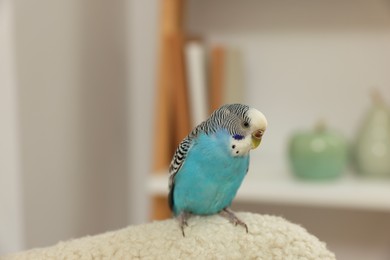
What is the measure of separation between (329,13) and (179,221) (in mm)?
886

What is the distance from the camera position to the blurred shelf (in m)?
1.00

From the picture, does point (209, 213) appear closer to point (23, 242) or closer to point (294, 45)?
point (23, 242)

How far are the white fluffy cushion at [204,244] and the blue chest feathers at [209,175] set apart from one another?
0.09ft

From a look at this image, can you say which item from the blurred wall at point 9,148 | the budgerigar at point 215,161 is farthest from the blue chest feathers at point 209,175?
the blurred wall at point 9,148

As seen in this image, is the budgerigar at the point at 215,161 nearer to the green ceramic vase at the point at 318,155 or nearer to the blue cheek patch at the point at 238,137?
the blue cheek patch at the point at 238,137

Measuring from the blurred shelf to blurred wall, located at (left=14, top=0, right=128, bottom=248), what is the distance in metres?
0.21

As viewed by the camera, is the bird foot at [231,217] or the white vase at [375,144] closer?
the bird foot at [231,217]

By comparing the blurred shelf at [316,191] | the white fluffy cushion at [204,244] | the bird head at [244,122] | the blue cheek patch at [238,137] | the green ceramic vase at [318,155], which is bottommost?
the blurred shelf at [316,191]

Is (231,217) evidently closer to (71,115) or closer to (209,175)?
(209,175)

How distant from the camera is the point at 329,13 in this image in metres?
1.24

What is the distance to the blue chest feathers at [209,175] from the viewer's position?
1.53ft

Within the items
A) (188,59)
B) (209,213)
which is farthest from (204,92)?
(209,213)

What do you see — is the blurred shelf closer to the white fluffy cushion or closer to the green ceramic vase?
the green ceramic vase

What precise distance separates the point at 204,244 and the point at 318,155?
64 cm
